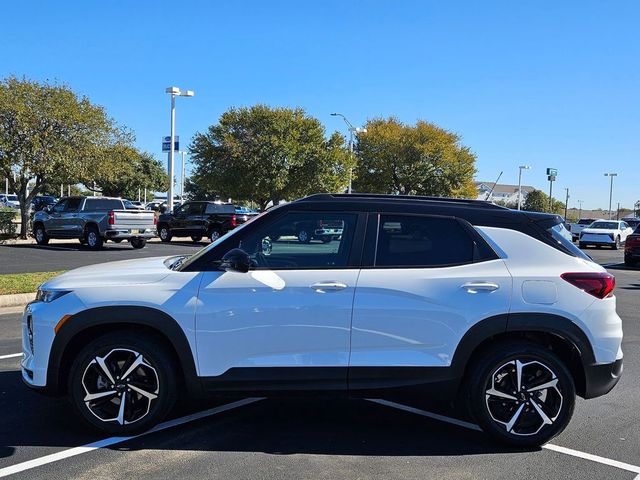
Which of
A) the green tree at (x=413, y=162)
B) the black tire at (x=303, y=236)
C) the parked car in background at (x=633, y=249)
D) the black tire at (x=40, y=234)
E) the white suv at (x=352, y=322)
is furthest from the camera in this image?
the green tree at (x=413, y=162)

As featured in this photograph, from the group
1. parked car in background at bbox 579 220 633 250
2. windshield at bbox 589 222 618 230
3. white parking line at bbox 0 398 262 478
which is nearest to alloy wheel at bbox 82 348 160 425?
white parking line at bbox 0 398 262 478

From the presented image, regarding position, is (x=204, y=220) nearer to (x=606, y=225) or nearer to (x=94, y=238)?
(x=94, y=238)

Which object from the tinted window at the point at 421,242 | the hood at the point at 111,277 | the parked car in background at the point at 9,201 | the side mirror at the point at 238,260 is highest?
the parked car in background at the point at 9,201

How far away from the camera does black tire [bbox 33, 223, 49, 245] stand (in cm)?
2136

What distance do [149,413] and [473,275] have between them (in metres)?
2.56

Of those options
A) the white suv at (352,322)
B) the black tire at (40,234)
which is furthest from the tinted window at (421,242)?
the black tire at (40,234)

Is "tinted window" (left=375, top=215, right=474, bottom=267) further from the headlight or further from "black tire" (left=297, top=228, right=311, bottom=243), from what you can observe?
the headlight

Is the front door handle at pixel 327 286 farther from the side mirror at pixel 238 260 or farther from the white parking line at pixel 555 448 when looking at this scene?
the white parking line at pixel 555 448

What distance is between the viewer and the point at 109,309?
13.3 ft

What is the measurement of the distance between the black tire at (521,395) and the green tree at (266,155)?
29.1 meters

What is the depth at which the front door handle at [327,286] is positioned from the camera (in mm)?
4023

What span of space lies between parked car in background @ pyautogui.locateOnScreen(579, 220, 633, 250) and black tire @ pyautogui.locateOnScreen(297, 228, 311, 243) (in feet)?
101

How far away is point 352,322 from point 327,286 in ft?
1.01

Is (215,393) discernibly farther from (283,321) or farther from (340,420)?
(340,420)
